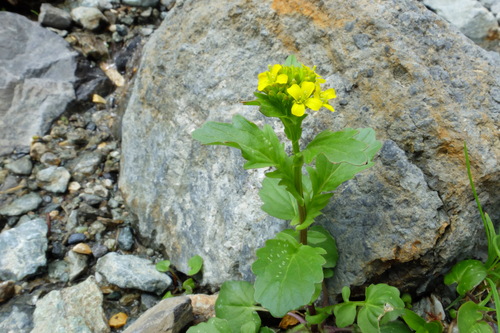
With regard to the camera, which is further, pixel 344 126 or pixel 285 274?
pixel 344 126

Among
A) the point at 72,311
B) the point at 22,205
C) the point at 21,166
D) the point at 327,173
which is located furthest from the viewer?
the point at 21,166

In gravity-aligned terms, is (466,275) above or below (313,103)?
below

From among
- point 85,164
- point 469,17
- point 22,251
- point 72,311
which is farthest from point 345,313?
point 469,17

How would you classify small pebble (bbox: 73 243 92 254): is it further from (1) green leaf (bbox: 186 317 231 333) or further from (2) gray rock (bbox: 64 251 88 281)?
(1) green leaf (bbox: 186 317 231 333)

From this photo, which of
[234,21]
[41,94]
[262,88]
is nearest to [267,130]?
[262,88]

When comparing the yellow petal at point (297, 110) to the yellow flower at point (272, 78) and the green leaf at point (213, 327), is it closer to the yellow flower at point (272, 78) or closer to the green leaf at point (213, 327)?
the yellow flower at point (272, 78)

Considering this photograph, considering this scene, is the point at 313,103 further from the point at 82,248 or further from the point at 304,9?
the point at 82,248

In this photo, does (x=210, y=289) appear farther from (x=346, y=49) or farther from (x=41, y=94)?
(x=41, y=94)
